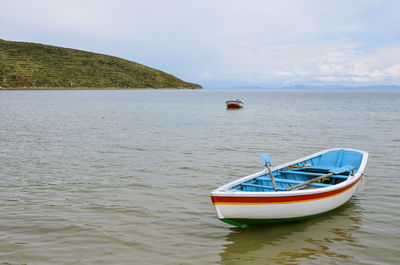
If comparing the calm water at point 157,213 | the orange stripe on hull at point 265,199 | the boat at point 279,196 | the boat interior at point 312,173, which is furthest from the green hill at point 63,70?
the orange stripe on hull at point 265,199

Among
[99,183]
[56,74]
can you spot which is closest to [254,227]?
[99,183]

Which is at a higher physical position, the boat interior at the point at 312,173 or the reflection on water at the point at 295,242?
the boat interior at the point at 312,173

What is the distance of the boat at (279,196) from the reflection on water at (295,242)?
29 centimetres

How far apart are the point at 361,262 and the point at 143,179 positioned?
8.00 metres

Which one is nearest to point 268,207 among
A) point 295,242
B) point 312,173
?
point 295,242

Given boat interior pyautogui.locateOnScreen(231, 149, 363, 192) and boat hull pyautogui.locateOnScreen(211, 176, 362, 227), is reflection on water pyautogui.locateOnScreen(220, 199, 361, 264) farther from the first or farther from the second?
boat interior pyautogui.locateOnScreen(231, 149, 363, 192)

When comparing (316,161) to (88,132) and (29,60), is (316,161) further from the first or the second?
(29,60)

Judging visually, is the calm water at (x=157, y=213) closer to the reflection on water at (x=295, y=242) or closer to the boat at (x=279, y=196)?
the reflection on water at (x=295, y=242)

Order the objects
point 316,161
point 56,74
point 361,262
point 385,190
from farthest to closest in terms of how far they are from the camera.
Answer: point 56,74, point 316,161, point 385,190, point 361,262

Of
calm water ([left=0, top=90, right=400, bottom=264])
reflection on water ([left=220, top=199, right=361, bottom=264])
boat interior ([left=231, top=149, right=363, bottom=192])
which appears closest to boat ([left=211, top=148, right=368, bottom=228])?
boat interior ([left=231, top=149, right=363, bottom=192])

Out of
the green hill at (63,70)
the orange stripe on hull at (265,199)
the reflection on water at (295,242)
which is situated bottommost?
the reflection on water at (295,242)

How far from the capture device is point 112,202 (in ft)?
32.8

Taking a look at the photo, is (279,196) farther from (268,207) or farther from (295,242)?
(295,242)

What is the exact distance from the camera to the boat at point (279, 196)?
716cm
